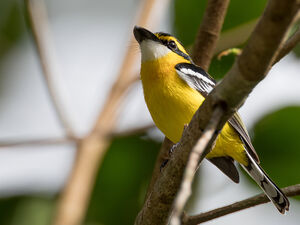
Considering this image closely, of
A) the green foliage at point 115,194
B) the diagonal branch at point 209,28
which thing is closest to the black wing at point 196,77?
the diagonal branch at point 209,28

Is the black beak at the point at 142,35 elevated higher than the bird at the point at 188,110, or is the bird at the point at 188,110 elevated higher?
the black beak at the point at 142,35

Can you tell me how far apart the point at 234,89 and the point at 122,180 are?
8.15 feet

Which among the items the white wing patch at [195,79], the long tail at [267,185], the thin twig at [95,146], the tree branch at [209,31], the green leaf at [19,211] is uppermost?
the tree branch at [209,31]

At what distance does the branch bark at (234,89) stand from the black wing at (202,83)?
4.02 ft

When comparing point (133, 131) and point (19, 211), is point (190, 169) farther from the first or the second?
point (19, 211)

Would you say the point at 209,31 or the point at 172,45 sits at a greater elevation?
the point at 209,31

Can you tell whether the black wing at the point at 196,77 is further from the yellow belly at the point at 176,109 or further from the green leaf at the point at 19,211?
the green leaf at the point at 19,211

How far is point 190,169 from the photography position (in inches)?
62.6

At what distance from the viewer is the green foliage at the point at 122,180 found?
13.3 feet

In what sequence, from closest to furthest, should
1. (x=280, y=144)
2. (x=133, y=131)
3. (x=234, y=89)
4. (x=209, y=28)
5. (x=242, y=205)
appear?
(x=234, y=89)
(x=242, y=205)
(x=209, y=28)
(x=133, y=131)
(x=280, y=144)

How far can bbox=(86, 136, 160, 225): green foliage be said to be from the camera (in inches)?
159

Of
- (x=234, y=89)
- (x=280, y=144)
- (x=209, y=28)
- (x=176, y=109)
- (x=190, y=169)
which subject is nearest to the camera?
(x=190, y=169)

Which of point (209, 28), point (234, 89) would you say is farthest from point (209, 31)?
point (234, 89)

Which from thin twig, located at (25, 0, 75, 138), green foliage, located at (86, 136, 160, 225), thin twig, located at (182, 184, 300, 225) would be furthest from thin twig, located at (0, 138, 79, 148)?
thin twig, located at (182, 184, 300, 225)
